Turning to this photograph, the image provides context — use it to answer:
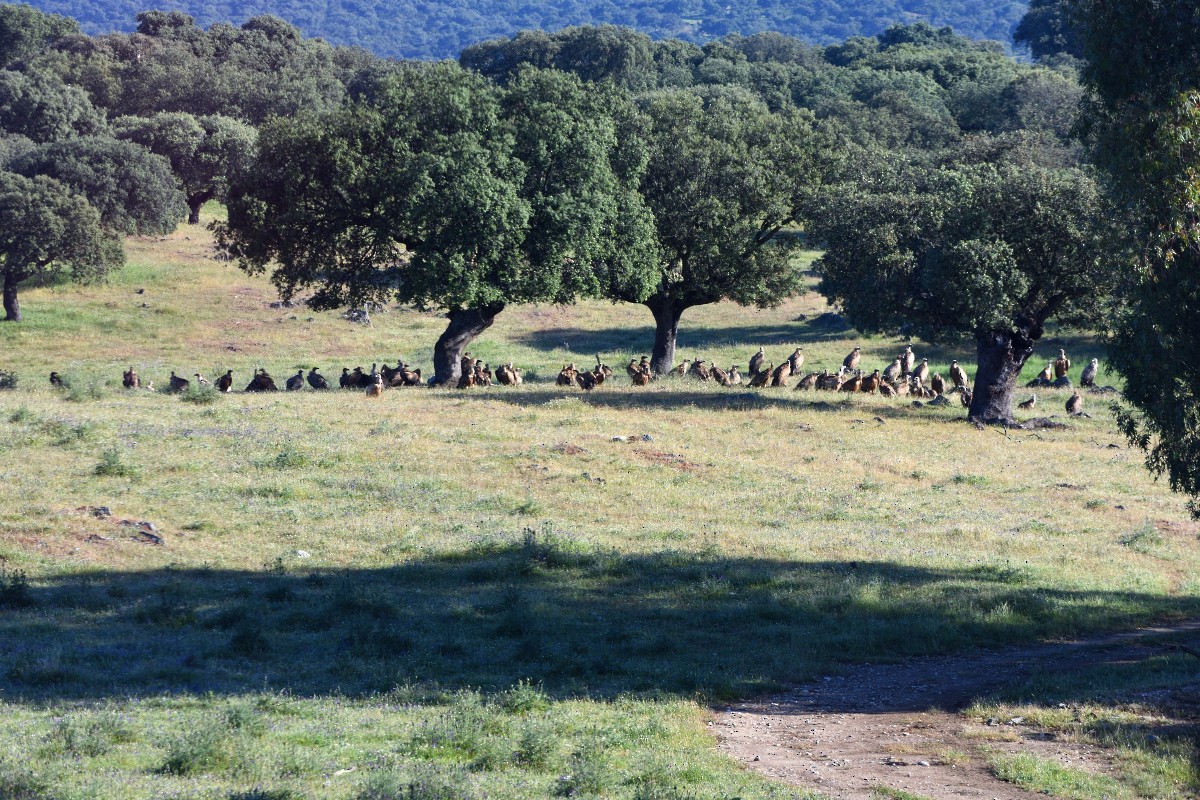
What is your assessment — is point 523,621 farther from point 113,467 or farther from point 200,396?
point 200,396

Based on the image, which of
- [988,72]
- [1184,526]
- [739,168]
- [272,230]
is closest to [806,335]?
[739,168]

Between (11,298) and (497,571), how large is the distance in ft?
134

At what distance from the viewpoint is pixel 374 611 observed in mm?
15484

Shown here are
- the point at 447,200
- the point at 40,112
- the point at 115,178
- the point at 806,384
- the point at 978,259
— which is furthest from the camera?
the point at 40,112

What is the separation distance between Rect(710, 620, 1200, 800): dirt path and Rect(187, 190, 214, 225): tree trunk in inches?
2733

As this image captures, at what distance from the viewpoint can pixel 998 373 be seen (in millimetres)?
32500

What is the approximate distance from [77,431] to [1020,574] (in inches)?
665

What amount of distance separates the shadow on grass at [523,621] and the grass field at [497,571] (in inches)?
2.1

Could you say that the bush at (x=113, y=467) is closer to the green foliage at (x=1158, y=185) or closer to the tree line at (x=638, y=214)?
the tree line at (x=638, y=214)

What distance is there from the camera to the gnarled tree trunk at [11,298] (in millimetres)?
Answer: 51703

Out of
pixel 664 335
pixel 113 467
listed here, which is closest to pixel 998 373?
pixel 664 335

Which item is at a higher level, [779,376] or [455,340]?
[455,340]

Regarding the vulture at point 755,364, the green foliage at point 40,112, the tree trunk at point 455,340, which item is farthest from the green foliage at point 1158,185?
the green foliage at point 40,112

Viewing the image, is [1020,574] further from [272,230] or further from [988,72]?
[988,72]
